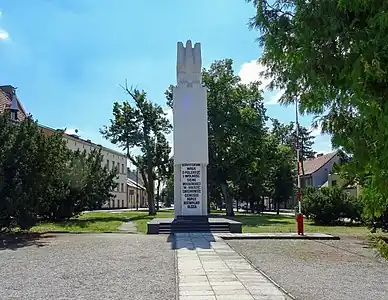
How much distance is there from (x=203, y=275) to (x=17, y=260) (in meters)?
6.05

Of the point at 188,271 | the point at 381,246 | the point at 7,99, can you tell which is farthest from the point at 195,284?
the point at 7,99

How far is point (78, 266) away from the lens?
38.7 ft

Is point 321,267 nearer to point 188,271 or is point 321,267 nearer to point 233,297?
point 188,271

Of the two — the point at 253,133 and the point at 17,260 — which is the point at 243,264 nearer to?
the point at 17,260

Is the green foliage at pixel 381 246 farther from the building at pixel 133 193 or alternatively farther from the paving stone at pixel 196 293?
the building at pixel 133 193

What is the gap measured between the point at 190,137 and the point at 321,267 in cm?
1476

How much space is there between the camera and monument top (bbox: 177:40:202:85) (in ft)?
86.2

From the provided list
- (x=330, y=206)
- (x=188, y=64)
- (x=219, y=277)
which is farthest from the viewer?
(x=330, y=206)

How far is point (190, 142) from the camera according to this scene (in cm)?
2559

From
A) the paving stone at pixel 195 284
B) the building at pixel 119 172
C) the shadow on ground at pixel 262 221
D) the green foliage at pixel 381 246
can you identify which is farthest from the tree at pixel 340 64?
the building at pixel 119 172

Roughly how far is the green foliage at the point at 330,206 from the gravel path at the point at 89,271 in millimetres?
18109

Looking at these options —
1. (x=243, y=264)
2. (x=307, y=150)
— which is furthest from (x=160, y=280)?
(x=307, y=150)

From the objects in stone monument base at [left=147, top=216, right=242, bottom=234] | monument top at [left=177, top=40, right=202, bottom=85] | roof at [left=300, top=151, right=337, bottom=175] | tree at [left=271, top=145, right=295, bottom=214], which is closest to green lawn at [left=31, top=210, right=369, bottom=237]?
stone monument base at [left=147, top=216, right=242, bottom=234]

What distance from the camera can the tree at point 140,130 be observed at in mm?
49312
